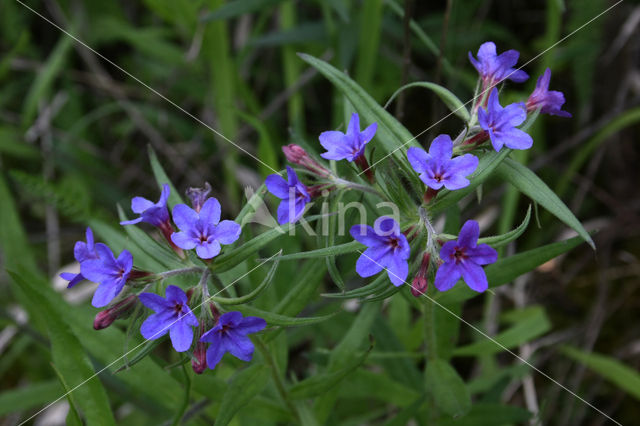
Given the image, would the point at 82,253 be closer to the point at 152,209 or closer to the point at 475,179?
the point at 152,209

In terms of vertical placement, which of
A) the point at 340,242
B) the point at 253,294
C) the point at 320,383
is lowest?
the point at 320,383

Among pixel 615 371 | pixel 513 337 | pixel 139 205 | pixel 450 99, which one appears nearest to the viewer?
pixel 139 205

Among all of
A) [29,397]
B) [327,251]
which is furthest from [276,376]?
[29,397]

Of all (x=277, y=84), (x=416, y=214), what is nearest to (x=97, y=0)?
(x=277, y=84)

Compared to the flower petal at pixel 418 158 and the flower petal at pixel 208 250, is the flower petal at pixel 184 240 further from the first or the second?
the flower petal at pixel 418 158

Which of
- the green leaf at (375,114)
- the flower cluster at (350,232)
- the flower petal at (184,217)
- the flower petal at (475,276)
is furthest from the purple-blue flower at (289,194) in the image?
the flower petal at (475,276)

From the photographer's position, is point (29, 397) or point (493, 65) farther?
point (29, 397)

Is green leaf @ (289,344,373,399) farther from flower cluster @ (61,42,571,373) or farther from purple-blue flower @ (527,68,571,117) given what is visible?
purple-blue flower @ (527,68,571,117)
